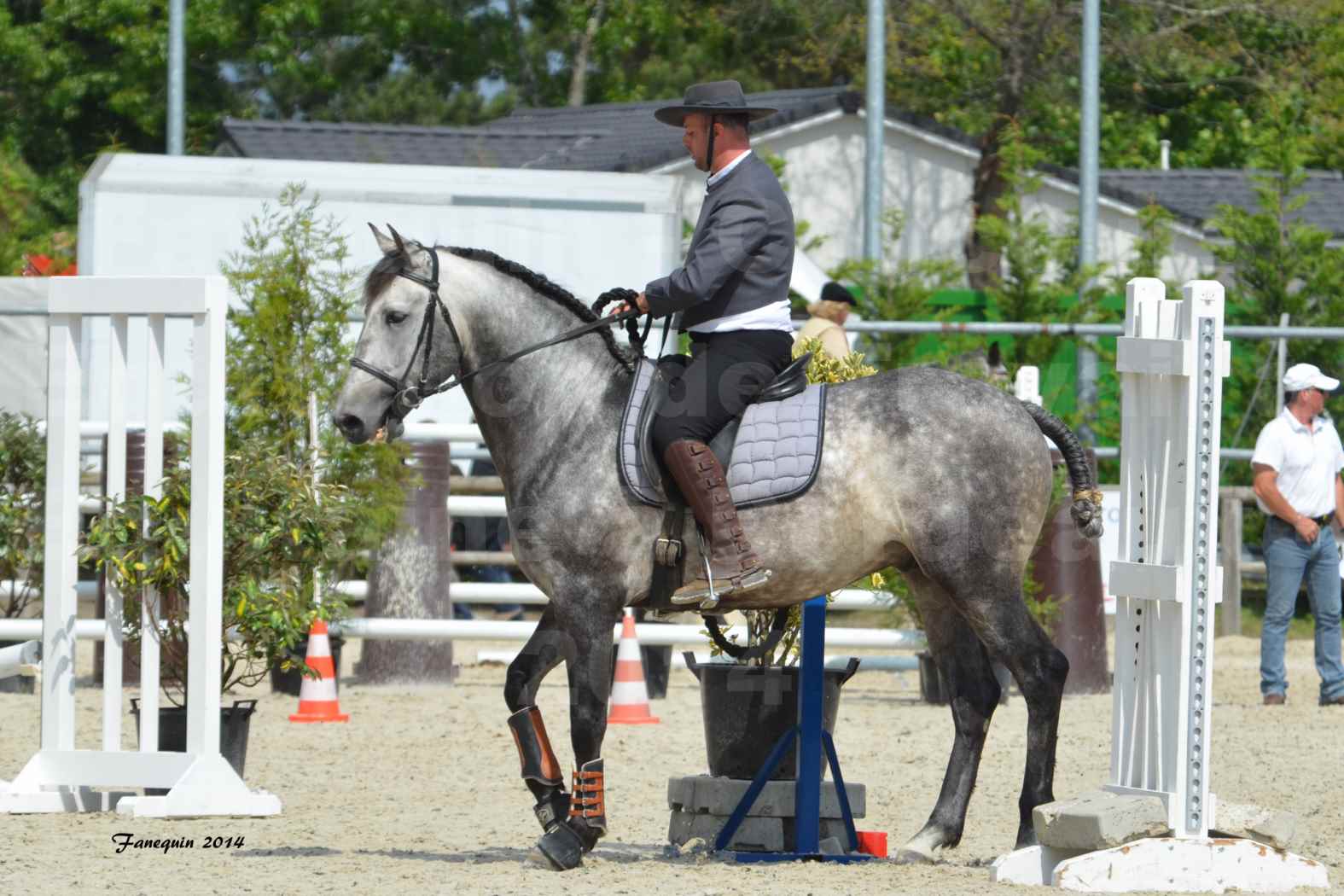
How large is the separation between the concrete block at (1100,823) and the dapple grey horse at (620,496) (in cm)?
57

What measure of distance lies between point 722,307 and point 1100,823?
198cm

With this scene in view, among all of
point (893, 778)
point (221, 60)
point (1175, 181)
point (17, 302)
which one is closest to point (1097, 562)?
point (893, 778)

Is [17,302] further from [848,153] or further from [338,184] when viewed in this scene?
[848,153]

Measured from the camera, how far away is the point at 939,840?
6848 millimetres

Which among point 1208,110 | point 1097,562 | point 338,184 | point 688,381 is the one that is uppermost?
point 1208,110

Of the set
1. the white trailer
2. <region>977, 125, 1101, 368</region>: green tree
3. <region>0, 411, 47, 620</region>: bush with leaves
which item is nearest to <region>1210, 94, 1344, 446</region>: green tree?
<region>977, 125, 1101, 368</region>: green tree

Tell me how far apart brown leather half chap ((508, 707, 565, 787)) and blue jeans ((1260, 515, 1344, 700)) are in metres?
6.03

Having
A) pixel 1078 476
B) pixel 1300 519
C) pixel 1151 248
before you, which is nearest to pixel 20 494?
pixel 1078 476

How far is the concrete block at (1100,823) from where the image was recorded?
19.9 feet

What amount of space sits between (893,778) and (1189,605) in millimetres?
3138

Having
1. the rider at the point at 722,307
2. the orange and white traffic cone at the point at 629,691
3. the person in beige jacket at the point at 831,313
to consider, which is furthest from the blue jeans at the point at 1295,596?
the rider at the point at 722,307

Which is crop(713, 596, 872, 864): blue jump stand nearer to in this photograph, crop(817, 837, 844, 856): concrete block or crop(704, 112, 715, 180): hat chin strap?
crop(817, 837, 844, 856): concrete block

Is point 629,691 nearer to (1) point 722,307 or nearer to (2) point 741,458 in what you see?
(2) point 741,458

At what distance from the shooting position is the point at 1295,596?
11.7 metres
